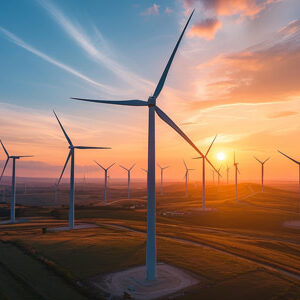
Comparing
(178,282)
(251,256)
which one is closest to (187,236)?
(251,256)

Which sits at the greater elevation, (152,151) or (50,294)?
(152,151)

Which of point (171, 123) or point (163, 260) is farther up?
point (171, 123)

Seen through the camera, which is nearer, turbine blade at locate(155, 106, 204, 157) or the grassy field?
the grassy field

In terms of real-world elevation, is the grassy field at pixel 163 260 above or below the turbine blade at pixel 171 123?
below

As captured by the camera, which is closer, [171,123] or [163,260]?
[171,123]

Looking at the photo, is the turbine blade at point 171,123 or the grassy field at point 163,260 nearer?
the grassy field at point 163,260

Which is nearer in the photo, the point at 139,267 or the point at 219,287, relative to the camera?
the point at 219,287

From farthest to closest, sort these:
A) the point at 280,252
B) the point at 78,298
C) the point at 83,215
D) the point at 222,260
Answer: the point at 83,215 < the point at 280,252 < the point at 222,260 < the point at 78,298

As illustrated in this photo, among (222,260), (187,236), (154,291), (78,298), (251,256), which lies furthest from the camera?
(187,236)

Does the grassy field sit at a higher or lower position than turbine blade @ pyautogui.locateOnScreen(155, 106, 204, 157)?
lower

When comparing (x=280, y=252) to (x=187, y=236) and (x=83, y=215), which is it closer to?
(x=187, y=236)
